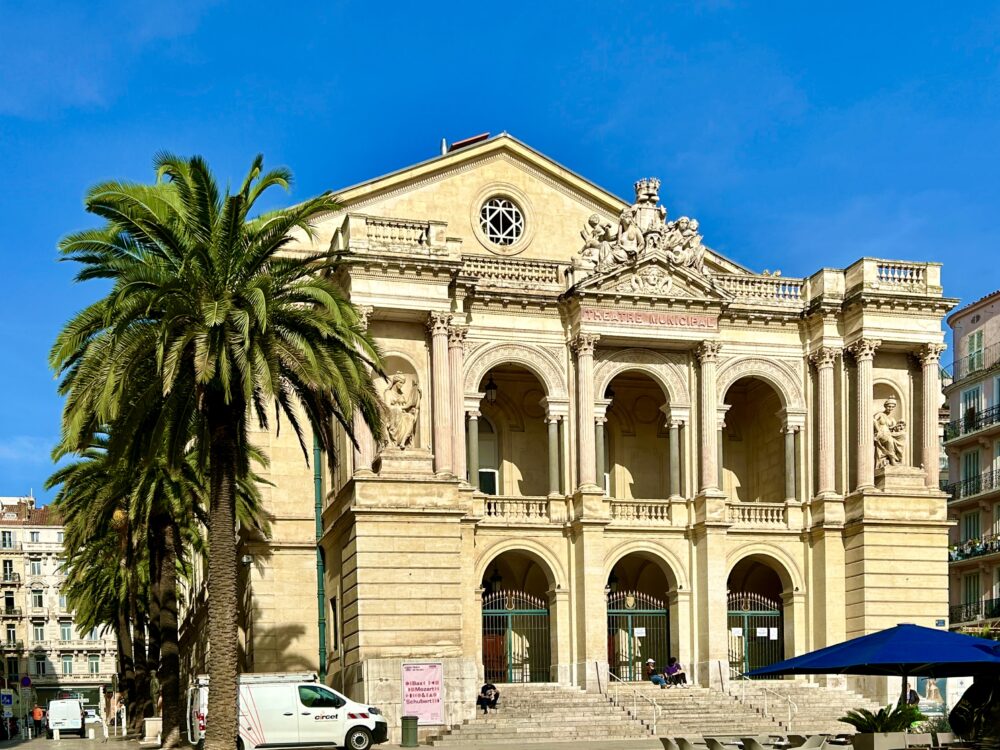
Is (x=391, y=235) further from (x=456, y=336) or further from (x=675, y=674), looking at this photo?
(x=675, y=674)

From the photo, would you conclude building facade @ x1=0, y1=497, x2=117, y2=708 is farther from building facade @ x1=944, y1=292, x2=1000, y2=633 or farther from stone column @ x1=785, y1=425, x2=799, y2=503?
stone column @ x1=785, y1=425, x2=799, y2=503

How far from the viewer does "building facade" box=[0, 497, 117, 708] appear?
11531cm

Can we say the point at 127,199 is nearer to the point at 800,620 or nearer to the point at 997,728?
the point at 997,728

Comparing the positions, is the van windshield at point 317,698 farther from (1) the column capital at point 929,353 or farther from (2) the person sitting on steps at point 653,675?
(1) the column capital at point 929,353

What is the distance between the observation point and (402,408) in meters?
41.6

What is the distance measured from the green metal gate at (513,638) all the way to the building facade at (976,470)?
73.3ft

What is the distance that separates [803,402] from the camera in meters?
46.7

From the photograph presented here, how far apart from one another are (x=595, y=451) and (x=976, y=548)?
2481cm

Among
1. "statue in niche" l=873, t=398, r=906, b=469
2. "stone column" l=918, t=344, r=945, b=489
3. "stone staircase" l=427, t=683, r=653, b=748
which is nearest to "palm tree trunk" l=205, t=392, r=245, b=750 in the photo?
"stone staircase" l=427, t=683, r=653, b=748

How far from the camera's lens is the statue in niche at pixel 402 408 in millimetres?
41281

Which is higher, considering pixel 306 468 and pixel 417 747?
pixel 306 468

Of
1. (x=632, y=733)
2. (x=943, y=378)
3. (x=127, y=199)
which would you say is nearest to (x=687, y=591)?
(x=632, y=733)

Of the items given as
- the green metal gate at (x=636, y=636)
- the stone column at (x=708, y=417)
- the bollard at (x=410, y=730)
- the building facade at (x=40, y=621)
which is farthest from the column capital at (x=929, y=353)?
the building facade at (x=40, y=621)

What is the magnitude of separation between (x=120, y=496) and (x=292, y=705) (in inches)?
341
